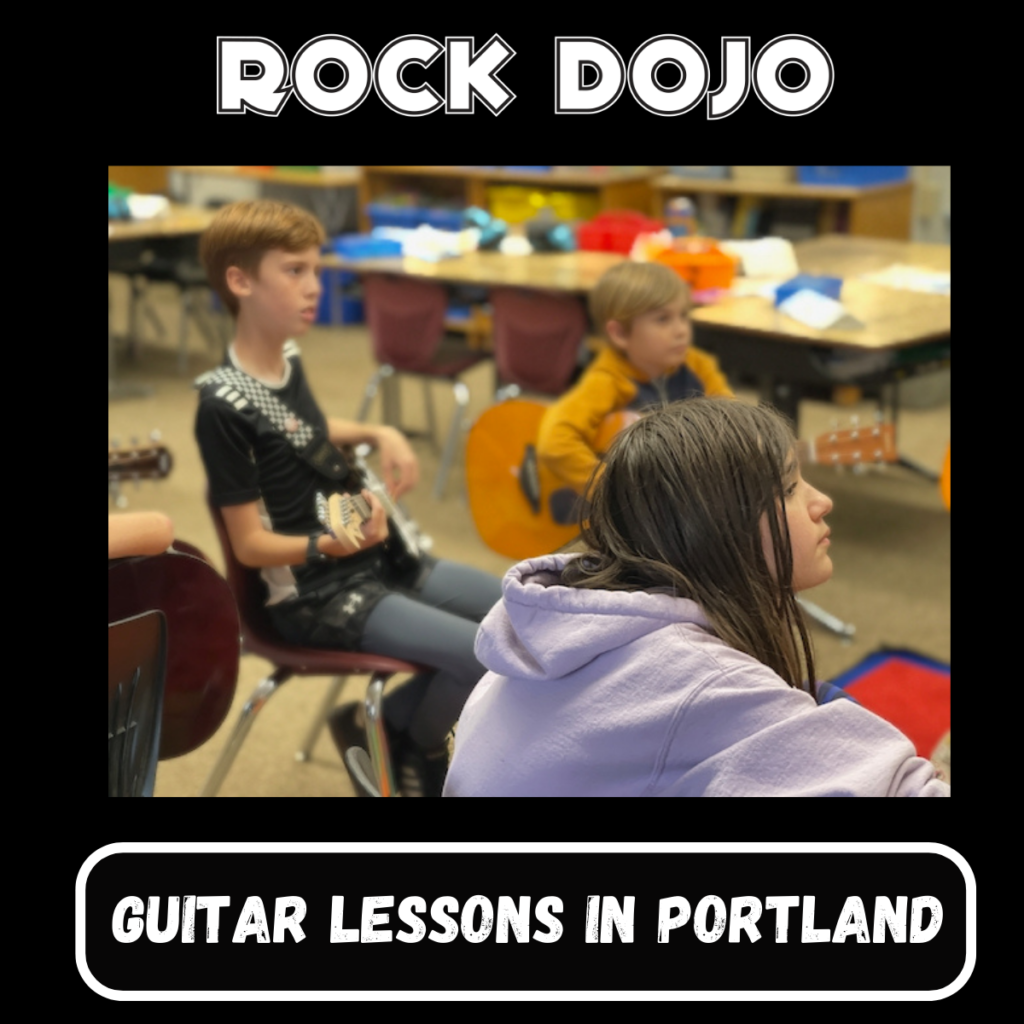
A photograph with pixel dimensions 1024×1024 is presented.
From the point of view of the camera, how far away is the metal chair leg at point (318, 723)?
258 cm

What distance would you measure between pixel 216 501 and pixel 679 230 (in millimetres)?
2586

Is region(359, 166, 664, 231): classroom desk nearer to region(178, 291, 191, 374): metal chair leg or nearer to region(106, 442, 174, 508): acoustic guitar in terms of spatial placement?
region(178, 291, 191, 374): metal chair leg

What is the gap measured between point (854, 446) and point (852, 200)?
3452mm

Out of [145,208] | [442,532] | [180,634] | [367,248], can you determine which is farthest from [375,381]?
[180,634]

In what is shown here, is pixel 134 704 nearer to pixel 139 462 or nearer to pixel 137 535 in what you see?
pixel 137 535

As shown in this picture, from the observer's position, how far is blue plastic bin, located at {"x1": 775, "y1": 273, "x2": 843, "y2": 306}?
360 centimetres

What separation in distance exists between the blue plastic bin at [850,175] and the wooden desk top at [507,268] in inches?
62.4

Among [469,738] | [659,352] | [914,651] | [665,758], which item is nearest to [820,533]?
[665,758]

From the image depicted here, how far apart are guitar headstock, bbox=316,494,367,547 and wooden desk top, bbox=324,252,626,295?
1988 millimetres

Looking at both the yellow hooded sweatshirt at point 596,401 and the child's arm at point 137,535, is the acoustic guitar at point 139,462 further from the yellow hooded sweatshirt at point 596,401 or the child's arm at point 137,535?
the yellow hooded sweatshirt at point 596,401

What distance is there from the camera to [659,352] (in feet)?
8.86

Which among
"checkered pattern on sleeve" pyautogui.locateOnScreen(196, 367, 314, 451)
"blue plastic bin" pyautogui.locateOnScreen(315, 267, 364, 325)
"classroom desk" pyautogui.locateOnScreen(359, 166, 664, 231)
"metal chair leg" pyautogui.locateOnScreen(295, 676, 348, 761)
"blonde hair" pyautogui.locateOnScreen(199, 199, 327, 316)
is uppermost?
"classroom desk" pyautogui.locateOnScreen(359, 166, 664, 231)

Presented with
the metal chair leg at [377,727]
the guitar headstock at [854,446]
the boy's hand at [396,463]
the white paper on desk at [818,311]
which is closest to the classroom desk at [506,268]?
the white paper on desk at [818,311]

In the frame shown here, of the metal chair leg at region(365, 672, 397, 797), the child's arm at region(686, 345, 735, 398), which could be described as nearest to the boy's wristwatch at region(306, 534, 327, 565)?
the metal chair leg at region(365, 672, 397, 797)
